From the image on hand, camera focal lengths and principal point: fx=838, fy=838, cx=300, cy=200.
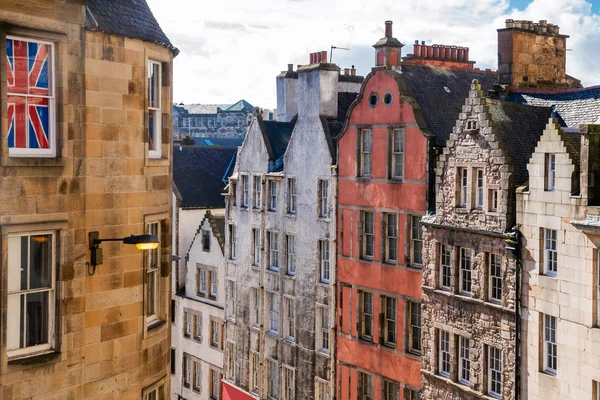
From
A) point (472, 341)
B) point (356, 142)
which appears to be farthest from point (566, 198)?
point (356, 142)

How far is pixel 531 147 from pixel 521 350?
7054 mm

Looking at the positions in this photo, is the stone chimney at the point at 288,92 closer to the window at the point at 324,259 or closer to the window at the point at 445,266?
the window at the point at 324,259

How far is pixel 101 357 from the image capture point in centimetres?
1681

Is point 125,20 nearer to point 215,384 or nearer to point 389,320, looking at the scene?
point 389,320

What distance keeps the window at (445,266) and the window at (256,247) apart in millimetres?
13214

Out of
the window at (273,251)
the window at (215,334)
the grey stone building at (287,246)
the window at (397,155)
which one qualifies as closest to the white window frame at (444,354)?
the window at (397,155)

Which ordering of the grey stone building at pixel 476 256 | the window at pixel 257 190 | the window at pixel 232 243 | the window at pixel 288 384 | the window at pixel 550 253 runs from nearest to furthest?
the window at pixel 550 253
the grey stone building at pixel 476 256
the window at pixel 288 384
the window at pixel 257 190
the window at pixel 232 243

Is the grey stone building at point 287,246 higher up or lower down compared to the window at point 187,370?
higher up

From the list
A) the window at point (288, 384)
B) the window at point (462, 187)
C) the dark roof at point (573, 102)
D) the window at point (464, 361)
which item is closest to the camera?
the window at point (464, 361)

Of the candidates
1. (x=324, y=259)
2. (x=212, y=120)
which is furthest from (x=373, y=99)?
(x=212, y=120)

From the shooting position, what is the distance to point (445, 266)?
30.6 meters

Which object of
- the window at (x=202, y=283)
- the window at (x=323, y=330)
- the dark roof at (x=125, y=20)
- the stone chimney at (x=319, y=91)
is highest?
the stone chimney at (x=319, y=91)

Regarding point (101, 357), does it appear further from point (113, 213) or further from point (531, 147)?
point (531, 147)

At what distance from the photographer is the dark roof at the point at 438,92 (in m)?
33.3
